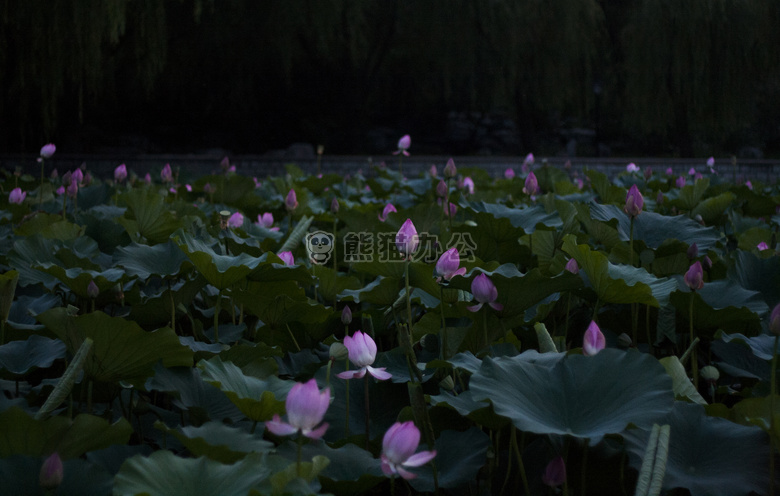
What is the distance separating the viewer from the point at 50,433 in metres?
0.62

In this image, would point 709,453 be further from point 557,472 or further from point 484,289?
point 484,289

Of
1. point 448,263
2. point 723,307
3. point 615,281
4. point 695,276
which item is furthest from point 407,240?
point 723,307

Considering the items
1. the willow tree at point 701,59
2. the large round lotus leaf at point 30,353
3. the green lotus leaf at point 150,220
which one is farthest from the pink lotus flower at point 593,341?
the willow tree at point 701,59

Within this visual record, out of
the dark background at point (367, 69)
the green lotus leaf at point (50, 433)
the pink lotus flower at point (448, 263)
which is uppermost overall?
the dark background at point (367, 69)

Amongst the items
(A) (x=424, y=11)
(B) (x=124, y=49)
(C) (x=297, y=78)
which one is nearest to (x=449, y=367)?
(B) (x=124, y=49)

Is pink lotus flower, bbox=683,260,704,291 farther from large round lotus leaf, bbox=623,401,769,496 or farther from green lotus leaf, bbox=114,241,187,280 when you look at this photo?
green lotus leaf, bbox=114,241,187,280

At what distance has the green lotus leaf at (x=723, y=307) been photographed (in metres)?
1.04

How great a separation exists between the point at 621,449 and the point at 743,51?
1028 cm

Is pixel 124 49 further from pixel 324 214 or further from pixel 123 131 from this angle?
pixel 324 214

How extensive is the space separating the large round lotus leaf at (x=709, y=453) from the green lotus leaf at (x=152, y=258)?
0.79m

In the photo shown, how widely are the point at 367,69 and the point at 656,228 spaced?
12550 mm

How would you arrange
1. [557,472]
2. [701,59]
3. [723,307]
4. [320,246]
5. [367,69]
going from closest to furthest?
[557,472] → [723,307] → [320,246] → [701,59] → [367,69]

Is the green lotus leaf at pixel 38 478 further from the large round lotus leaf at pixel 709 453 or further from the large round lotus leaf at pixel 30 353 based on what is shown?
the large round lotus leaf at pixel 709 453

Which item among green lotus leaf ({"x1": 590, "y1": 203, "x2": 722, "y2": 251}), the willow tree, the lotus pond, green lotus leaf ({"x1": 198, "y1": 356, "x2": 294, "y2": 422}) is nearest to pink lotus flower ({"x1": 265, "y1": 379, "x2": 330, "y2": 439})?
the lotus pond
